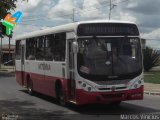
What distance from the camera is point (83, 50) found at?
14.0 m

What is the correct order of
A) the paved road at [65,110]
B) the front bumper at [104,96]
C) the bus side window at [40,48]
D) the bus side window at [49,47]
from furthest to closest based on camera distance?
the bus side window at [40,48], the bus side window at [49,47], the front bumper at [104,96], the paved road at [65,110]

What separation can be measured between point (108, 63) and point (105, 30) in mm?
1114

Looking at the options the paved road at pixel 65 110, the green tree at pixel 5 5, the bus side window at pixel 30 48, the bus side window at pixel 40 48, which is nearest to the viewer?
the green tree at pixel 5 5

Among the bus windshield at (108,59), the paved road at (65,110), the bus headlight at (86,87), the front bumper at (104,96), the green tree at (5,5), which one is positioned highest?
the green tree at (5,5)

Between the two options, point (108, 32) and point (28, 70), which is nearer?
point (108, 32)

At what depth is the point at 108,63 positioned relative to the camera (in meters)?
13.9

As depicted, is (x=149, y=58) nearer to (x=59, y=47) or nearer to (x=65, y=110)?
(x=59, y=47)

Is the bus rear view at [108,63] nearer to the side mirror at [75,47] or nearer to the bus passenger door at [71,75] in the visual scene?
the side mirror at [75,47]

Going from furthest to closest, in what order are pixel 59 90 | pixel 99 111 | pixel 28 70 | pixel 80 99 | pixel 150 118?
pixel 28 70 → pixel 59 90 → pixel 99 111 → pixel 80 99 → pixel 150 118

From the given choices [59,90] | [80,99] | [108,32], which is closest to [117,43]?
[108,32]

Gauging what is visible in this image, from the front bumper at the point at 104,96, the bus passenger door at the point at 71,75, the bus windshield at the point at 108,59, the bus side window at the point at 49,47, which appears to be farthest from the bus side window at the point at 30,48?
the front bumper at the point at 104,96

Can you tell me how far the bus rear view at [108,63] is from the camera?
13773mm

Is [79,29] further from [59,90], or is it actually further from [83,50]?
[59,90]

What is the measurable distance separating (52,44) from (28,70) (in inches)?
170
